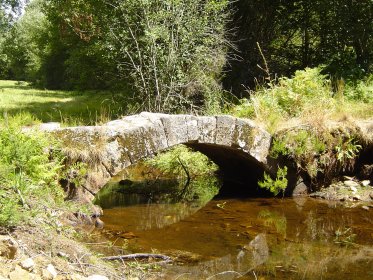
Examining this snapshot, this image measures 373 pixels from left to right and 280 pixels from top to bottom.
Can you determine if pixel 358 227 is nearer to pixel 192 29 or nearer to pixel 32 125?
pixel 32 125

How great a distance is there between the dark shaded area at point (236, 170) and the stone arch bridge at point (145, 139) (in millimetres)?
90

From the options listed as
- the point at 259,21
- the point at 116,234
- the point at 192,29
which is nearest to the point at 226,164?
the point at 192,29

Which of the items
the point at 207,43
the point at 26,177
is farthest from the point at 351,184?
the point at 26,177

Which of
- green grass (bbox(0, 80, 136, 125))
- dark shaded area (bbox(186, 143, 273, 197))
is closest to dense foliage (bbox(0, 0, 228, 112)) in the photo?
green grass (bbox(0, 80, 136, 125))

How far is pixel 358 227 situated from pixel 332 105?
2.92m

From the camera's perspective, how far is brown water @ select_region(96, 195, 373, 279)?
5285mm

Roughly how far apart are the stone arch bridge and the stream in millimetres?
794

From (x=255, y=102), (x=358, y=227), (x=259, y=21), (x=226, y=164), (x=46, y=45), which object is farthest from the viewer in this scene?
(x=46, y=45)

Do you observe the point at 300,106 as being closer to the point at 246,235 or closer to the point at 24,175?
the point at 246,235

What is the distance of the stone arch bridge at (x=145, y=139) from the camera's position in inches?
263

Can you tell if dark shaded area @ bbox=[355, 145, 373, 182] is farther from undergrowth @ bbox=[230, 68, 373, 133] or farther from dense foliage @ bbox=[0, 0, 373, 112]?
dense foliage @ bbox=[0, 0, 373, 112]

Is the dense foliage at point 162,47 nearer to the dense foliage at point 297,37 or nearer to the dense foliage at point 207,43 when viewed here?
the dense foliage at point 207,43

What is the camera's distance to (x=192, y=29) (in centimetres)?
1117

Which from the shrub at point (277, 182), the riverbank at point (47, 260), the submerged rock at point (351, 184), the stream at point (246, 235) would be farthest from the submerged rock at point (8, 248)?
the submerged rock at point (351, 184)
